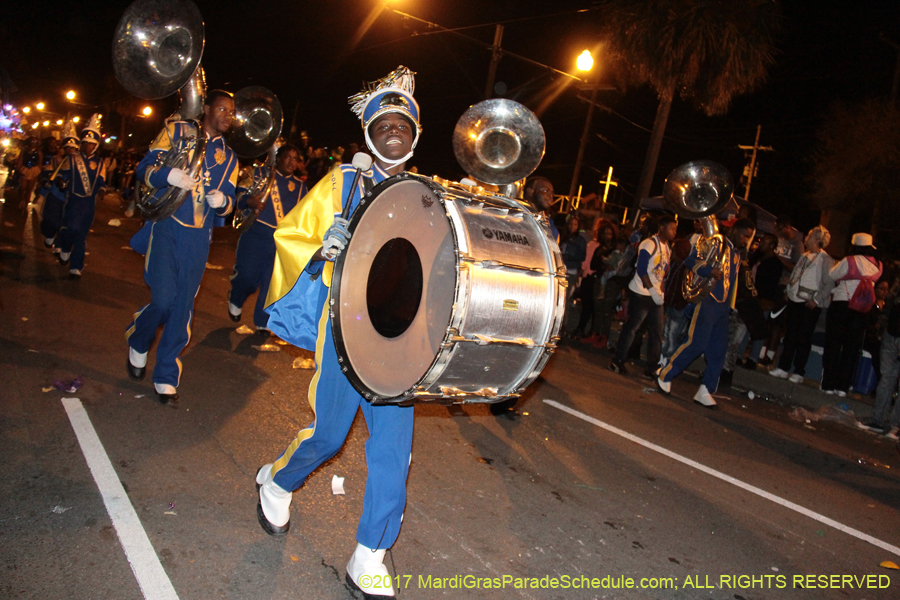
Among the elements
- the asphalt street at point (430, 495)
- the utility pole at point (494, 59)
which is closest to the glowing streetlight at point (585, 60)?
the utility pole at point (494, 59)

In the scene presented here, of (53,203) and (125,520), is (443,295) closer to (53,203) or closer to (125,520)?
(125,520)

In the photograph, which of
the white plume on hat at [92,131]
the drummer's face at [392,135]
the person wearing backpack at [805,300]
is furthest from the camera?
the white plume on hat at [92,131]

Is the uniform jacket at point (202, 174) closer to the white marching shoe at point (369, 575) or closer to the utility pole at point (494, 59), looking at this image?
the white marching shoe at point (369, 575)

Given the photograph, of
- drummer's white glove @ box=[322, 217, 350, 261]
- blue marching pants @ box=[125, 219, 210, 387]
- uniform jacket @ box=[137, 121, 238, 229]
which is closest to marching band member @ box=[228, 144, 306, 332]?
uniform jacket @ box=[137, 121, 238, 229]

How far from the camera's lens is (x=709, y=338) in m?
7.95

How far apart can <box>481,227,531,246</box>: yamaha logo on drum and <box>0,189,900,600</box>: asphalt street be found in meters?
1.65

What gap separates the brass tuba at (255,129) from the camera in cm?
784

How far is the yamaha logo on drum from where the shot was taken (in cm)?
272

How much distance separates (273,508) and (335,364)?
83cm

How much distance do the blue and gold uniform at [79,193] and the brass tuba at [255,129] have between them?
10.8 ft

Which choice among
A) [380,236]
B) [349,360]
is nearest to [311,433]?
[349,360]

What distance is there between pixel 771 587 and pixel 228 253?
14047 millimetres

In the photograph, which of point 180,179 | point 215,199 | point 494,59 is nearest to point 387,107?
point 180,179

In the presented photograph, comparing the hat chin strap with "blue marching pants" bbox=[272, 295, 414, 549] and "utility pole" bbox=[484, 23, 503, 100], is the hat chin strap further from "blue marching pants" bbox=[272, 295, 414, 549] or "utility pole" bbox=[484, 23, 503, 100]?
"utility pole" bbox=[484, 23, 503, 100]
